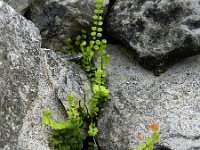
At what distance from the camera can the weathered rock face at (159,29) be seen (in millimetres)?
2848

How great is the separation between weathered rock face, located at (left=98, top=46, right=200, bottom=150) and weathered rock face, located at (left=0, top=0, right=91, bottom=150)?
0.29m

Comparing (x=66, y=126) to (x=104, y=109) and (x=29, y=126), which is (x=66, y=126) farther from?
(x=104, y=109)

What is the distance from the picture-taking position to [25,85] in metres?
2.49

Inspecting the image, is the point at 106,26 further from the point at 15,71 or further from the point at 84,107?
the point at 15,71

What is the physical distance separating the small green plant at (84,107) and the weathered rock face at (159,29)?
22 cm

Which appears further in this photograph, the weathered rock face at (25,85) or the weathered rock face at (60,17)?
the weathered rock face at (60,17)

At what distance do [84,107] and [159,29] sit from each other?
2.50 feet

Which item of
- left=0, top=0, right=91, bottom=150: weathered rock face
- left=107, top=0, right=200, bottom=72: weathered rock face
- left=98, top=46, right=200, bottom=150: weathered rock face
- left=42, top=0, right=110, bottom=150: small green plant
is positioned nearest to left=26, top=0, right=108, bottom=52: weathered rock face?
left=42, top=0, right=110, bottom=150: small green plant

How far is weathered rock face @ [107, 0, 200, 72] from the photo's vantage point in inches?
112

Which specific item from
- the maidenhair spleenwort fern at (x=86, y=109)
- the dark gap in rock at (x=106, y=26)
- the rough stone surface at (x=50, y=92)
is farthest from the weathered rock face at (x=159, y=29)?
the rough stone surface at (x=50, y=92)

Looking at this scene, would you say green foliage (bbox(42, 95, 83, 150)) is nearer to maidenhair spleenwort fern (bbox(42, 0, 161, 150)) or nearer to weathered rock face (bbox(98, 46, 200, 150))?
maidenhair spleenwort fern (bbox(42, 0, 161, 150))

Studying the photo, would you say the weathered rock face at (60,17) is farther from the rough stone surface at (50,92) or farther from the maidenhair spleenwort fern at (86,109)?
the rough stone surface at (50,92)

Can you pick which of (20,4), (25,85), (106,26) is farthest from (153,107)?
(20,4)

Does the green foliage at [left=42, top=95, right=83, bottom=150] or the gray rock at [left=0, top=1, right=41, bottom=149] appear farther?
the green foliage at [left=42, top=95, right=83, bottom=150]
